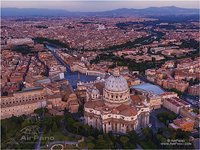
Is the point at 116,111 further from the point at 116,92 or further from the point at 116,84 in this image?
the point at 116,84

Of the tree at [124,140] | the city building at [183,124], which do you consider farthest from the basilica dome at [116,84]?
the city building at [183,124]

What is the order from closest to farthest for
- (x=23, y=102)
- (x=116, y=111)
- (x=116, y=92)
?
(x=116, y=111)
(x=116, y=92)
(x=23, y=102)

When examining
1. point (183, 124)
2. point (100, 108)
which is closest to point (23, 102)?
point (100, 108)

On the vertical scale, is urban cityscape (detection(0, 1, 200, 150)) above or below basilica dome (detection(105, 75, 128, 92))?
below

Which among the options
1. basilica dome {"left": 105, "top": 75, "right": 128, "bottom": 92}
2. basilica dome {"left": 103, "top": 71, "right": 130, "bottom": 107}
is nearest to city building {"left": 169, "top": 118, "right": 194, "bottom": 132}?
basilica dome {"left": 103, "top": 71, "right": 130, "bottom": 107}

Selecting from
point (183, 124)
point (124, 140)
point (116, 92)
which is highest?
point (116, 92)

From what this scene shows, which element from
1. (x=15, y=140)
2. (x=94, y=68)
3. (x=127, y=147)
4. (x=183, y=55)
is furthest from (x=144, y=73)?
(x=15, y=140)

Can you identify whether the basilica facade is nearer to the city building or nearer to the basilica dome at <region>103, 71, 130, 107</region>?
the basilica dome at <region>103, 71, 130, 107</region>

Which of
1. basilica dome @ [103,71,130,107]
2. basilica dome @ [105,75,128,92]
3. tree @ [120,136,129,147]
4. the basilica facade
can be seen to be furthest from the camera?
basilica dome @ [105,75,128,92]

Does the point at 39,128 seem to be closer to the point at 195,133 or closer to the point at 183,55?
the point at 195,133
